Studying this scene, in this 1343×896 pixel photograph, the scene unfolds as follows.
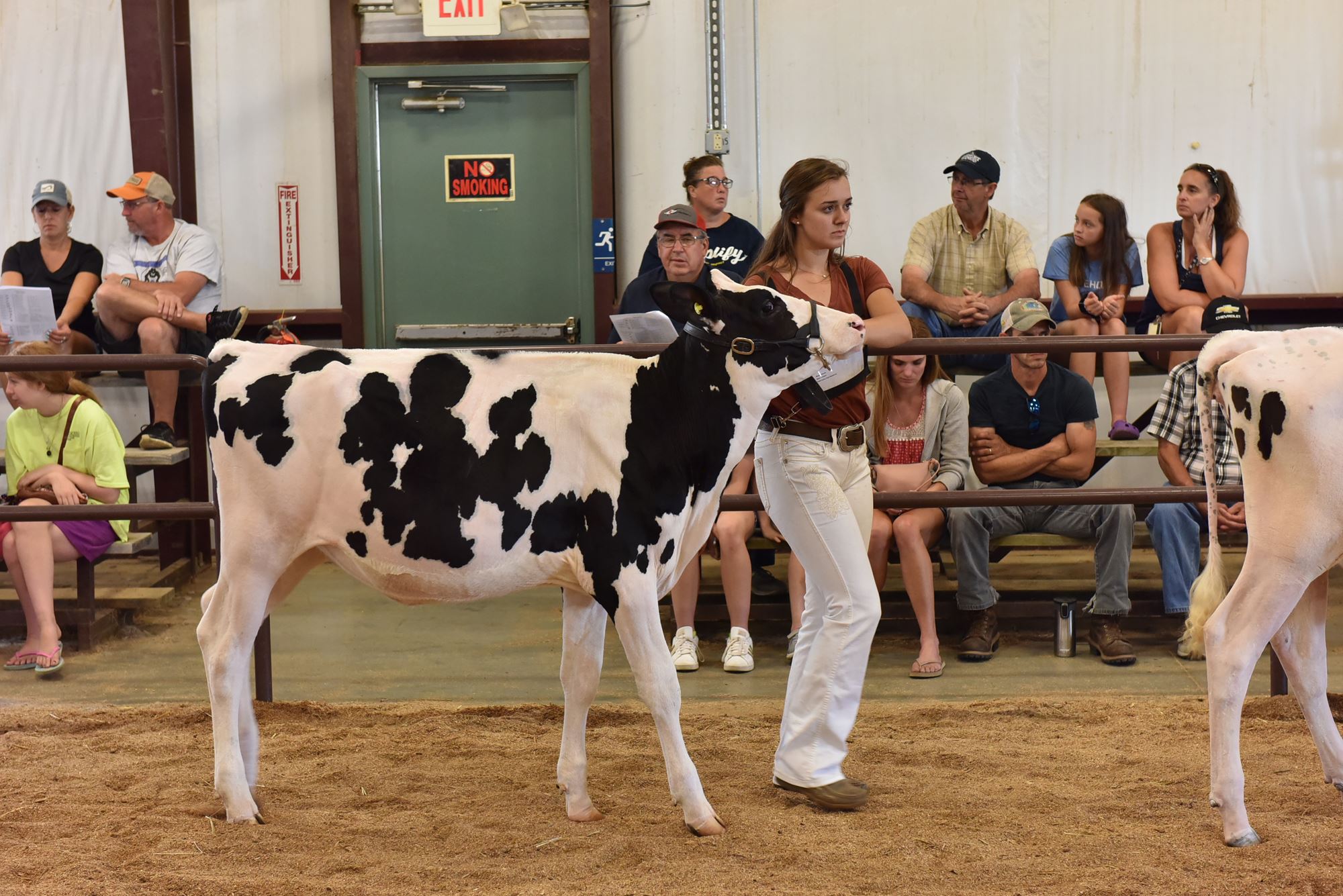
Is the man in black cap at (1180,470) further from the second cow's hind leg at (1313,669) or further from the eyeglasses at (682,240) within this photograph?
the eyeglasses at (682,240)

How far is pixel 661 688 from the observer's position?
318 cm

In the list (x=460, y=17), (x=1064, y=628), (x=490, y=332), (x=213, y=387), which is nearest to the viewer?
(x=213, y=387)

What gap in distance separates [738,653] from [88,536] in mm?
2883

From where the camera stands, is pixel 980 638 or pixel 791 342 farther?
pixel 980 638

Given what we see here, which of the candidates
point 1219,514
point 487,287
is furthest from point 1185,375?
point 487,287

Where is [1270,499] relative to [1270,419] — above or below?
below

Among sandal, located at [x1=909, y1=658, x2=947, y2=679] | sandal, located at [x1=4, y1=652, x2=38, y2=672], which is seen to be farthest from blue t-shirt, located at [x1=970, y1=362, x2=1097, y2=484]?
sandal, located at [x1=4, y1=652, x2=38, y2=672]

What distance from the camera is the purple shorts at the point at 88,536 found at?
5.49 metres

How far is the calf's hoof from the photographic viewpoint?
3242 mm

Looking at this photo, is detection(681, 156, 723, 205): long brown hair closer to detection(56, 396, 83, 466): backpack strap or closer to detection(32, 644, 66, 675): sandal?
detection(56, 396, 83, 466): backpack strap

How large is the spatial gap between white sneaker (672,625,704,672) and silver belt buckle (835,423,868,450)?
6.06 ft

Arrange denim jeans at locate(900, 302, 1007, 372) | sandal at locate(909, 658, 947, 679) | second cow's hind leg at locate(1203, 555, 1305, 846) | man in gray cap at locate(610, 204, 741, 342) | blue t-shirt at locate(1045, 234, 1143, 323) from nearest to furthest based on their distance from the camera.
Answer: second cow's hind leg at locate(1203, 555, 1305, 846) → sandal at locate(909, 658, 947, 679) → man in gray cap at locate(610, 204, 741, 342) → denim jeans at locate(900, 302, 1007, 372) → blue t-shirt at locate(1045, 234, 1143, 323)

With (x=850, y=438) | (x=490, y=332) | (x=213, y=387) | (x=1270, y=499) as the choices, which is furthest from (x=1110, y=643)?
(x=490, y=332)

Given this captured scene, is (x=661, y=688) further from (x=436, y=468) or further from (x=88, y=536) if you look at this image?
(x=88, y=536)
